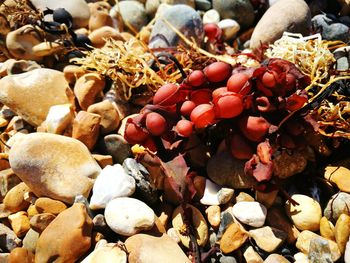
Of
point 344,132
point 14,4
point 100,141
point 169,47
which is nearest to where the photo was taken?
point 344,132

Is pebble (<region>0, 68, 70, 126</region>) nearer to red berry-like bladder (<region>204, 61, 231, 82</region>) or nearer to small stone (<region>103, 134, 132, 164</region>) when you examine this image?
small stone (<region>103, 134, 132, 164</region>)

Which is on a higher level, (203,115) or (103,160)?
(203,115)

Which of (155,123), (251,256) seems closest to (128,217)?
(155,123)

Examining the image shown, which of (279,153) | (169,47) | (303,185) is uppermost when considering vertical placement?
(169,47)

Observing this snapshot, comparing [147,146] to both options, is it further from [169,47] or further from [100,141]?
[169,47]

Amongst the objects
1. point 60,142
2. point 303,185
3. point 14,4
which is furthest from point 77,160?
point 14,4

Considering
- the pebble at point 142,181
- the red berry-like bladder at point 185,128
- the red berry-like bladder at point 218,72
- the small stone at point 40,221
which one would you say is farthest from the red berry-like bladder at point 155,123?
the small stone at point 40,221

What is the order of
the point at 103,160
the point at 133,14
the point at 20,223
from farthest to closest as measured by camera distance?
the point at 133,14
the point at 103,160
the point at 20,223

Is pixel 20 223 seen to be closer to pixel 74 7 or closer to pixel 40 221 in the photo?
pixel 40 221
